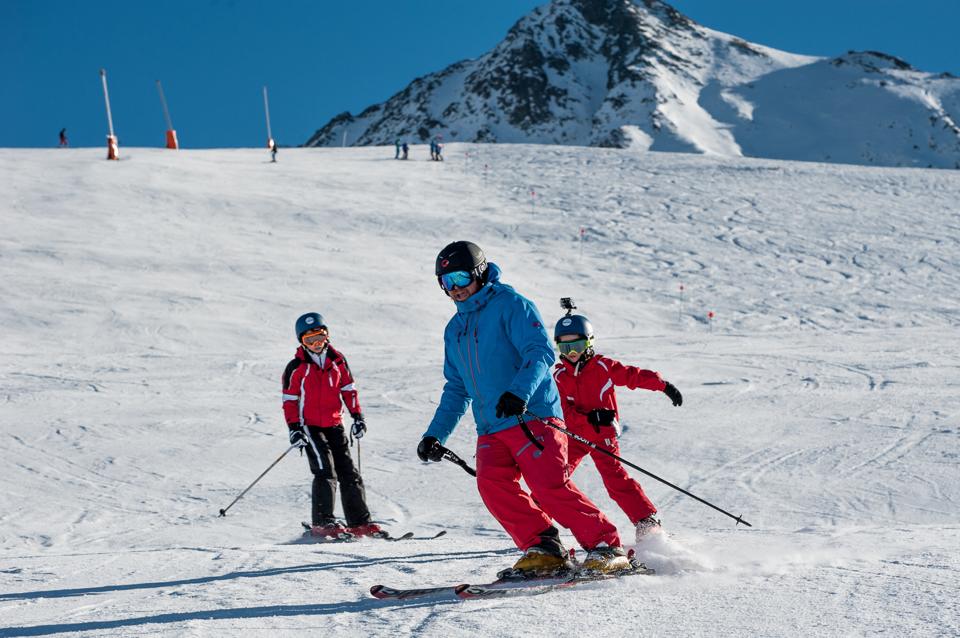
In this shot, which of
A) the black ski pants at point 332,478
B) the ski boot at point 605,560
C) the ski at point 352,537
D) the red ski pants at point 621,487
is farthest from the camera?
the black ski pants at point 332,478

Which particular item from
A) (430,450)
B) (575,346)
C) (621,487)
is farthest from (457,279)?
(621,487)

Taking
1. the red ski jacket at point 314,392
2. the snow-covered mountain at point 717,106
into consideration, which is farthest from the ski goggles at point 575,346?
the snow-covered mountain at point 717,106

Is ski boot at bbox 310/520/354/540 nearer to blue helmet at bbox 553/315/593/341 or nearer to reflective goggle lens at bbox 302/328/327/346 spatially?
reflective goggle lens at bbox 302/328/327/346

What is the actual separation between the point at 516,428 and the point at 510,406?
0.38m

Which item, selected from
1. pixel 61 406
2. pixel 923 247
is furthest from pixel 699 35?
pixel 61 406

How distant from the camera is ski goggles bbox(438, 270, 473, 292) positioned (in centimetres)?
402

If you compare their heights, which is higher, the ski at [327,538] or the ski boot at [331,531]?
the ski boot at [331,531]

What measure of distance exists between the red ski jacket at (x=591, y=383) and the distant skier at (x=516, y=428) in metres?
1.55

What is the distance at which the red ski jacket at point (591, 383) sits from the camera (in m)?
5.55

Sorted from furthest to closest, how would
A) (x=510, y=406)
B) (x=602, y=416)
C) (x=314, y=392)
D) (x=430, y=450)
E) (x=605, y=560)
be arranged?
(x=314, y=392) < (x=602, y=416) < (x=430, y=450) < (x=605, y=560) < (x=510, y=406)

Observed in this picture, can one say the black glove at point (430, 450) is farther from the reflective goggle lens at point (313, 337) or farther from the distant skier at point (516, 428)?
the reflective goggle lens at point (313, 337)

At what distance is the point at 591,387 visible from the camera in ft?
18.4

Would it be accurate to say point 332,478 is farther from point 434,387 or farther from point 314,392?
point 434,387

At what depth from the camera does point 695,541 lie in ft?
16.4
